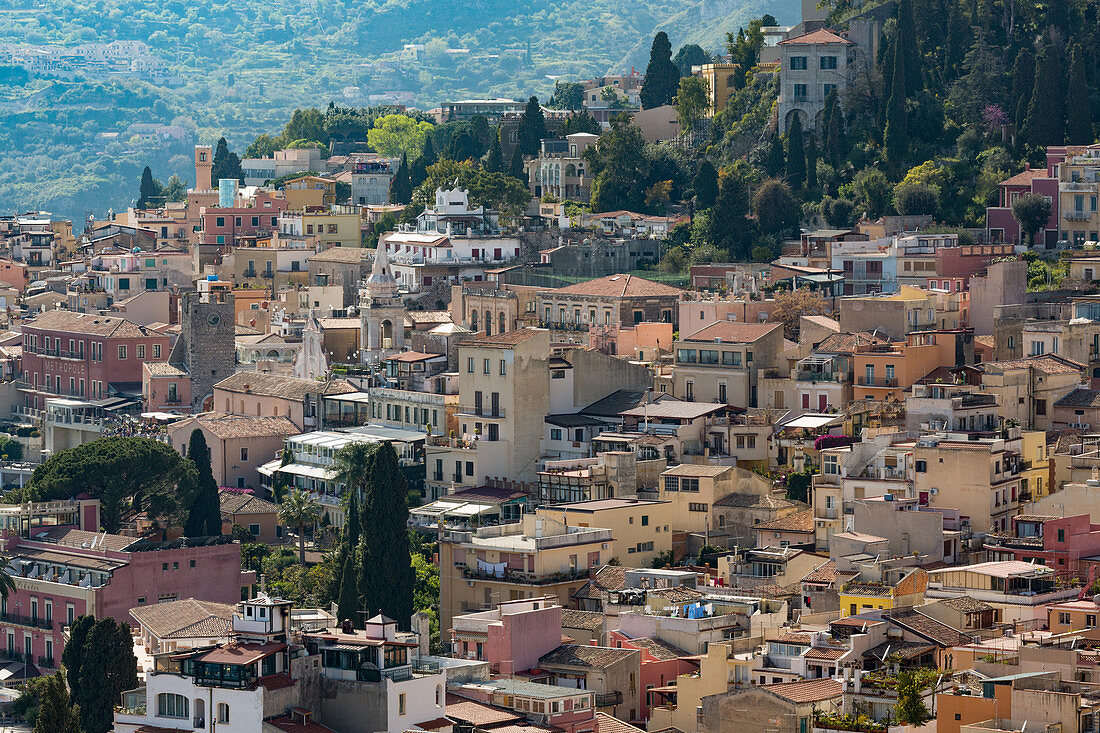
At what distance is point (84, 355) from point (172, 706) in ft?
166

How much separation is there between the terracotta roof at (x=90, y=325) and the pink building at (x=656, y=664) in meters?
45.1

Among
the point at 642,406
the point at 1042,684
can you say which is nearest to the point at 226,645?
the point at 1042,684

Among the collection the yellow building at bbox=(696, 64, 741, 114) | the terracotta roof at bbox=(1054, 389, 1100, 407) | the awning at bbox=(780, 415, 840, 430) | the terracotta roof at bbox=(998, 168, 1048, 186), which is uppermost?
the yellow building at bbox=(696, 64, 741, 114)

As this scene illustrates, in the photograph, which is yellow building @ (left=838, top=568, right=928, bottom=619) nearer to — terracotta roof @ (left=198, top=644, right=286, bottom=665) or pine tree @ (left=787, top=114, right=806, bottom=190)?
terracotta roof @ (left=198, top=644, right=286, bottom=665)

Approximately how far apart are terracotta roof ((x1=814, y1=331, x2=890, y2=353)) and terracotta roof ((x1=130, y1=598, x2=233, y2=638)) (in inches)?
803

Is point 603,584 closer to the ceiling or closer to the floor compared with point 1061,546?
closer to the floor

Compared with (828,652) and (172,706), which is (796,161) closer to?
(828,652)

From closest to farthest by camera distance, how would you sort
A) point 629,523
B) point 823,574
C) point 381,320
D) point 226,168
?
point 823,574
point 629,523
point 381,320
point 226,168

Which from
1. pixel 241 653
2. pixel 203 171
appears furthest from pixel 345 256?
pixel 241 653

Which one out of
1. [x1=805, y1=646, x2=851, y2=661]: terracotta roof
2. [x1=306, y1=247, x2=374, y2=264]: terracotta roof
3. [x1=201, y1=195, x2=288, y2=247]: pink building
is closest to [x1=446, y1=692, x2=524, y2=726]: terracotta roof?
[x1=805, y1=646, x2=851, y2=661]: terracotta roof

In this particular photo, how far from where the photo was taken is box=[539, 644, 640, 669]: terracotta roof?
5294 centimetres

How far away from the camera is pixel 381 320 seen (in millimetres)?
88688

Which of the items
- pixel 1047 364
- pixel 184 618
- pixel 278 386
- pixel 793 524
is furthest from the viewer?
pixel 278 386

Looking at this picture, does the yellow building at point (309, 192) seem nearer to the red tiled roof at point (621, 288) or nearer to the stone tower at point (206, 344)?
the stone tower at point (206, 344)
